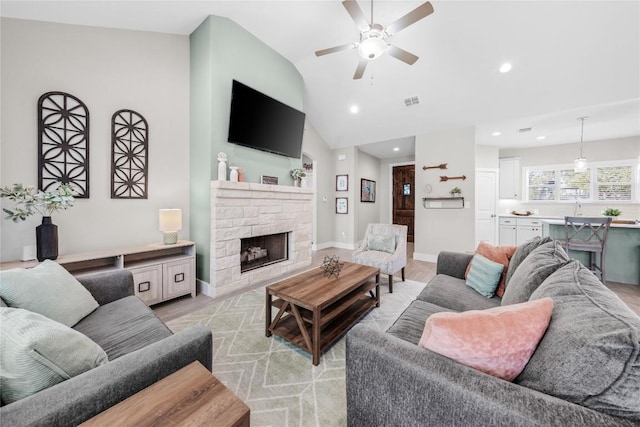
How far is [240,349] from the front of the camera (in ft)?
6.26

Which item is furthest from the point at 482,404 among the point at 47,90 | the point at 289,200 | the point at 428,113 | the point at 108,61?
the point at 428,113

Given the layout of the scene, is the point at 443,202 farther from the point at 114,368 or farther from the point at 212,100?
the point at 114,368

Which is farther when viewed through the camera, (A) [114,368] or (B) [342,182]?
(B) [342,182]

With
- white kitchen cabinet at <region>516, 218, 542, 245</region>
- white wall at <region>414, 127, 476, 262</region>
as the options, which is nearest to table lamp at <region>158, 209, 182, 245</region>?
white wall at <region>414, 127, 476, 262</region>

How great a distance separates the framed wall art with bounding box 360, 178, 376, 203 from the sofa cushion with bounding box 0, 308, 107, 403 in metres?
5.80

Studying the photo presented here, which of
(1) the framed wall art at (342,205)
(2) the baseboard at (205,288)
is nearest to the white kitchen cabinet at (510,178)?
(1) the framed wall art at (342,205)

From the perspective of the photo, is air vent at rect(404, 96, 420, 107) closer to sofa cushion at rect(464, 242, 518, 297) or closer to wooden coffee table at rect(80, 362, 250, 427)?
sofa cushion at rect(464, 242, 518, 297)

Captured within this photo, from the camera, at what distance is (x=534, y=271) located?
53.8 inches

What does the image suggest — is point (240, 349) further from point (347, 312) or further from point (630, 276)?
point (630, 276)

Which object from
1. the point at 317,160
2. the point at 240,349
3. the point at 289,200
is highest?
the point at 317,160

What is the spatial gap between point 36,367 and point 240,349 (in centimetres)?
134

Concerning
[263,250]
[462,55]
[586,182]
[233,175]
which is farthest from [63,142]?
[586,182]

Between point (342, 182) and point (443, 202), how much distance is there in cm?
236

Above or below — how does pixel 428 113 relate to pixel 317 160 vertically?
above
